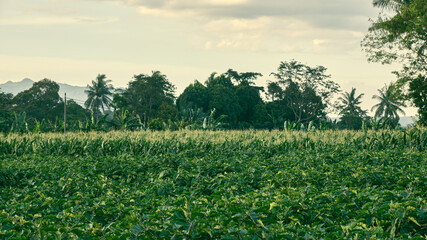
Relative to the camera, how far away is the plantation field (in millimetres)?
4004

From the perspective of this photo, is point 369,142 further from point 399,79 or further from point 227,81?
point 227,81

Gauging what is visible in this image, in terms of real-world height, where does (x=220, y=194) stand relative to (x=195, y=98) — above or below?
below

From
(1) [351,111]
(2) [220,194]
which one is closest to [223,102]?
(1) [351,111]

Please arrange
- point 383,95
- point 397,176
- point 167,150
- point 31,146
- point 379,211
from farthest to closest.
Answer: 1. point 383,95
2. point 31,146
3. point 167,150
4. point 397,176
5. point 379,211

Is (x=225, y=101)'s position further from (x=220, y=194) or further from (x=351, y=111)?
(x=220, y=194)

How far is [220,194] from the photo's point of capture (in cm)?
604

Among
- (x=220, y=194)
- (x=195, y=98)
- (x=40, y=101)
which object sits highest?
(x=195, y=98)

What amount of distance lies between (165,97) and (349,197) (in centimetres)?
4246

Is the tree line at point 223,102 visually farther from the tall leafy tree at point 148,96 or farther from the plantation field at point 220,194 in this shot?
the plantation field at point 220,194

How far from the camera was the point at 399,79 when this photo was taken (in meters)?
29.6

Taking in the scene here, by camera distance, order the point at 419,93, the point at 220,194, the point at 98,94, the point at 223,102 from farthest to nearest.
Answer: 1. the point at 98,94
2. the point at 223,102
3. the point at 419,93
4. the point at 220,194

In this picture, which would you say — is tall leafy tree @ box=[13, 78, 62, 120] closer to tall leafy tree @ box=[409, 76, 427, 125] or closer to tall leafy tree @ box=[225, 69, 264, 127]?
tall leafy tree @ box=[225, 69, 264, 127]

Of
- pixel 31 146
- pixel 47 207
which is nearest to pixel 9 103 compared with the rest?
pixel 31 146

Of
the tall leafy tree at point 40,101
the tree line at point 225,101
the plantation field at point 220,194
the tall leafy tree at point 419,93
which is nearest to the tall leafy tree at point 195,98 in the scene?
the tree line at point 225,101
